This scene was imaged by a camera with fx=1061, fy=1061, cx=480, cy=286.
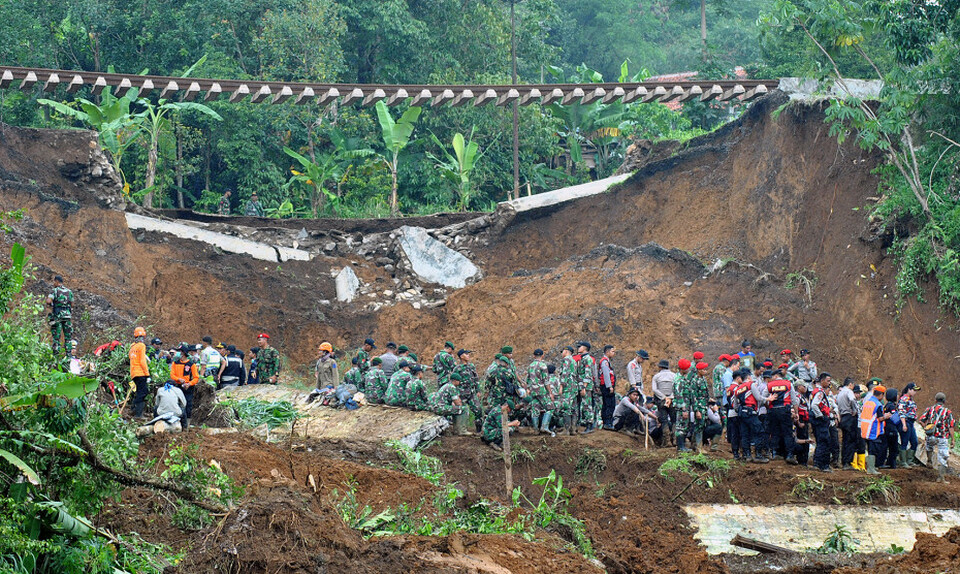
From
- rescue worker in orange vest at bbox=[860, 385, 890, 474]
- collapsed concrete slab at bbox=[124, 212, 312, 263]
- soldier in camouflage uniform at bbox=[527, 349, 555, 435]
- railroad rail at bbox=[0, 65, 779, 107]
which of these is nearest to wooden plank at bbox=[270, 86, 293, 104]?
railroad rail at bbox=[0, 65, 779, 107]

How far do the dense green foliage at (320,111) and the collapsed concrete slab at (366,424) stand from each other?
1305 cm

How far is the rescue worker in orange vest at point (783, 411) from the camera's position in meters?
14.8

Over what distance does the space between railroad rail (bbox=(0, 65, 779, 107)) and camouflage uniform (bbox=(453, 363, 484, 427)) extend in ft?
32.6

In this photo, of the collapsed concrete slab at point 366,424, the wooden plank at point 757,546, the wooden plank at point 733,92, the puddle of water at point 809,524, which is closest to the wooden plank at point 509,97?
the wooden plank at point 733,92

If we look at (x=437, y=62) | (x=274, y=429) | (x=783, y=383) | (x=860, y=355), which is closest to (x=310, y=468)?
(x=274, y=429)

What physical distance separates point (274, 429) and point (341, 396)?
147 centimetres

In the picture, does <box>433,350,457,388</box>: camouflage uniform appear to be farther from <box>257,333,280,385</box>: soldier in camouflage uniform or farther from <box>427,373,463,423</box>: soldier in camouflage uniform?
<box>257,333,280,385</box>: soldier in camouflage uniform

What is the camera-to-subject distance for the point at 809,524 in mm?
12773

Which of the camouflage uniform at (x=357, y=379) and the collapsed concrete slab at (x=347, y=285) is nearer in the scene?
the camouflage uniform at (x=357, y=379)

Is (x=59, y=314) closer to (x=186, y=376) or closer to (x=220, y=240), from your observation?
(x=186, y=376)

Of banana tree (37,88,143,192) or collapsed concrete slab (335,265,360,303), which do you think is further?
collapsed concrete slab (335,265,360,303)

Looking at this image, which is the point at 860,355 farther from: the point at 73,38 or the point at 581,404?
the point at 73,38

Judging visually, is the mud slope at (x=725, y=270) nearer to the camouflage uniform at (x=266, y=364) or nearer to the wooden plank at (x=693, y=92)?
the wooden plank at (x=693, y=92)

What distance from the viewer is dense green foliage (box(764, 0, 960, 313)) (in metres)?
19.2
